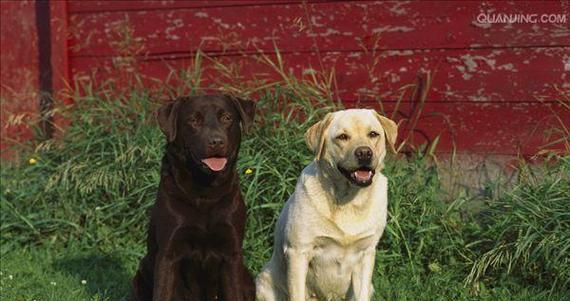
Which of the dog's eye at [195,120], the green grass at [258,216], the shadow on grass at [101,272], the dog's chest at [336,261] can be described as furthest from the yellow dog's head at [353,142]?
the shadow on grass at [101,272]

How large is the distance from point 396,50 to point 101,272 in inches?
108

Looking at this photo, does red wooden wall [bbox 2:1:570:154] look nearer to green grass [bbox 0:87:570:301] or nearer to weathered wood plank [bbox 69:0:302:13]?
weathered wood plank [bbox 69:0:302:13]

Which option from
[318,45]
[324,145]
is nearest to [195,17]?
[318,45]

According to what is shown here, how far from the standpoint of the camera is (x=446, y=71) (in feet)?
21.3

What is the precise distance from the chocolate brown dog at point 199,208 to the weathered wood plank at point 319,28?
1.73 meters

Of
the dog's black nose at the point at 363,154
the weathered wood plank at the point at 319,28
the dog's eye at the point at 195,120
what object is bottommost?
the dog's black nose at the point at 363,154

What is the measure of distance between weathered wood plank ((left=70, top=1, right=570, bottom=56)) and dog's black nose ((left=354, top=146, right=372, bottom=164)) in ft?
6.60

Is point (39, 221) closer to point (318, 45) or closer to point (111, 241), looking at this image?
point (111, 241)

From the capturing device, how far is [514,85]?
630 cm

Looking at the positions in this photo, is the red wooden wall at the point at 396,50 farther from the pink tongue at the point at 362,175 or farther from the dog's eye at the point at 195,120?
the pink tongue at the point at 362,175

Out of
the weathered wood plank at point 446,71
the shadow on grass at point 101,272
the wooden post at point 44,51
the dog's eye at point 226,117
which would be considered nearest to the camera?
the dog's eye at point 226,117

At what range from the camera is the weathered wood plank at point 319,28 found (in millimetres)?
6289

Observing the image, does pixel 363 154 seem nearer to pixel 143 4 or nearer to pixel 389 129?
pixel 389 129

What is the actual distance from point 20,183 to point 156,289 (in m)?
2.80
